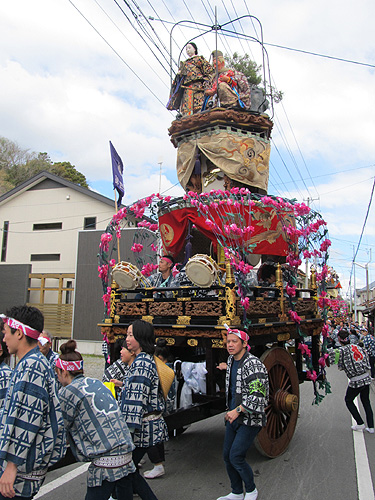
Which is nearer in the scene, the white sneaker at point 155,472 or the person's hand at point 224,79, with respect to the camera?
the white sneaker at point 155,472

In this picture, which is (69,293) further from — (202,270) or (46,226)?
(202,270)

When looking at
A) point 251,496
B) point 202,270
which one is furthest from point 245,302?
point 251,496

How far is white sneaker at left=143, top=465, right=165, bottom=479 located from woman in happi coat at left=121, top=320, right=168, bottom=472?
3.58 feet

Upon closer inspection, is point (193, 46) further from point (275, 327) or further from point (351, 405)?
point (351, 405)

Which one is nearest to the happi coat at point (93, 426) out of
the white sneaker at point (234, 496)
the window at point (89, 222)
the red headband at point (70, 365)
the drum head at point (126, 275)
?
Answer: the red headband at point (70, 365)

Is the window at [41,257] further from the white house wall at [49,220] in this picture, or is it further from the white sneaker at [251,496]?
→ the white sneaker at [251,496]

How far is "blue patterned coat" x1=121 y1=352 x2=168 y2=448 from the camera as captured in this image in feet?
10.7

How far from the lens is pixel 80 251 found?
1755 centimetres

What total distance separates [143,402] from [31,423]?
1.35m

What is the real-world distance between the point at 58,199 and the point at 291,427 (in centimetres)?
1613

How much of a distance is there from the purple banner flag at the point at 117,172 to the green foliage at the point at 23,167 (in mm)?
24540

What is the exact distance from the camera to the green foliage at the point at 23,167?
30.8m

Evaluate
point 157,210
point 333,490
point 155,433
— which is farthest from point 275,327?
point 157,210

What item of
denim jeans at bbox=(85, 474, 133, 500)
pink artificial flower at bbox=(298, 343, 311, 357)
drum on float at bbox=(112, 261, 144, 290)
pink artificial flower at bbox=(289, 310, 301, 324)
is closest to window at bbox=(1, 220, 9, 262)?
drum on float at bbox=(112, 261, 144, 290)
